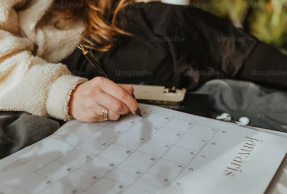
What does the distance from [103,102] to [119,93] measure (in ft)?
0.10

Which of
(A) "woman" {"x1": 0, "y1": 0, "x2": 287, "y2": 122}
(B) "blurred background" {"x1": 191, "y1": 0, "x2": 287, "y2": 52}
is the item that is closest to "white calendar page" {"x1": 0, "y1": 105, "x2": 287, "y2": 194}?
(A) "woman" {"x1": 0, "y1": 0, "x2": 287, "y2": 122}

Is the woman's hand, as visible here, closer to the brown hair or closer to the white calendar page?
the white calendar page

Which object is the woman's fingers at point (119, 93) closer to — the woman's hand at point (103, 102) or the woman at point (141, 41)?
the woman's hand at point (103, 102)

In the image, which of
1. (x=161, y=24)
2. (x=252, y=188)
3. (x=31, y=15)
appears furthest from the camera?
(x=161, y=24)

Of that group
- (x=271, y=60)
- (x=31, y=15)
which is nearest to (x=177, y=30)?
(x=271, y=60)

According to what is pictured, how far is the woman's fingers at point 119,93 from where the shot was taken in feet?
1.81

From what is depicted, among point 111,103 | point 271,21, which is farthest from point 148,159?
point 271,21

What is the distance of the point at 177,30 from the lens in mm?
835

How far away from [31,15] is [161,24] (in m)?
0.32

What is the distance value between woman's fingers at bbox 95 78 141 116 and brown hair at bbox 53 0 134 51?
0.26 m

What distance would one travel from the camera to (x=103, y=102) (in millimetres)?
557

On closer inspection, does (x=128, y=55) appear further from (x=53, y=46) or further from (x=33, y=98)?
(x=33, y=98)

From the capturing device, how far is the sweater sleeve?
1.94 feet

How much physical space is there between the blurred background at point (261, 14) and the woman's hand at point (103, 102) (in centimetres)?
112
